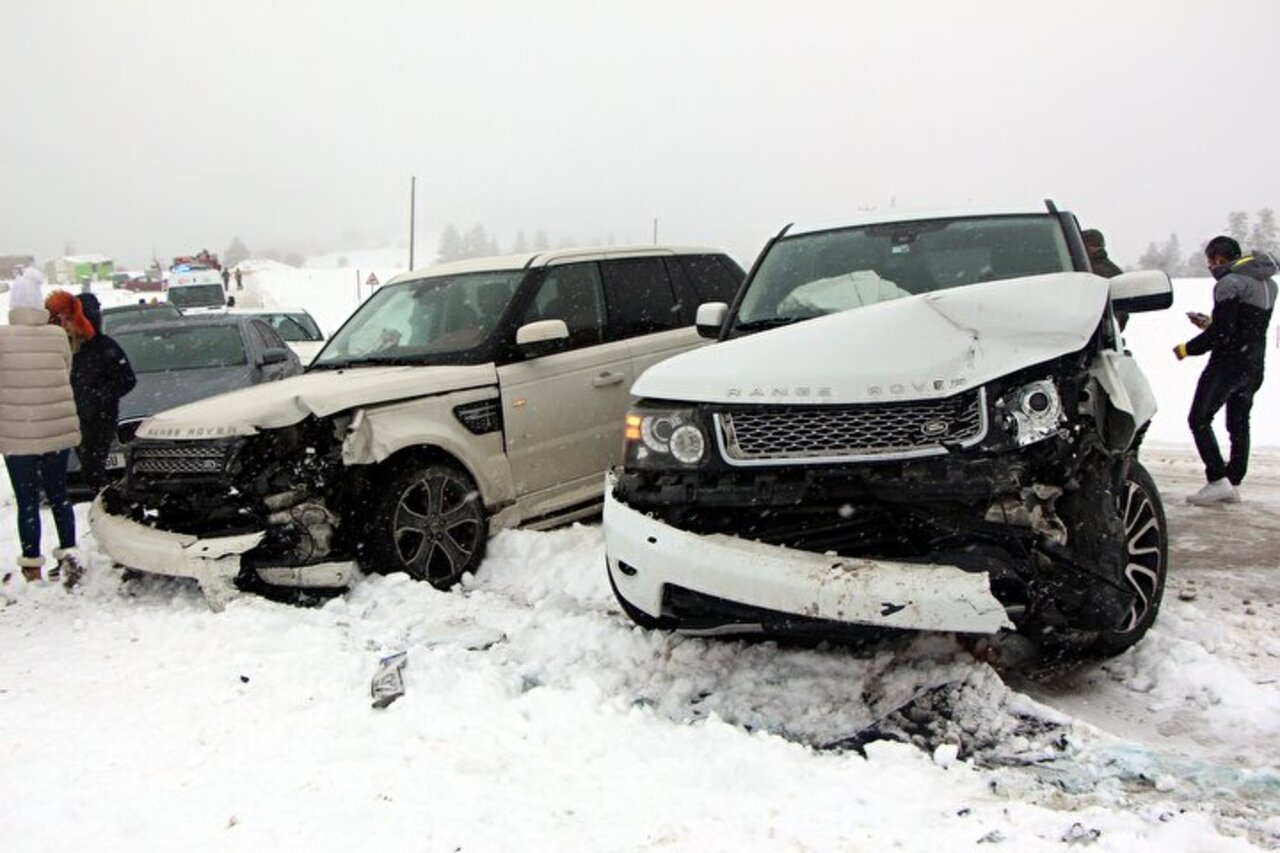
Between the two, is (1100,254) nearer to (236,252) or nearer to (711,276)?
(711,276)

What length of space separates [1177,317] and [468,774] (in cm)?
3154

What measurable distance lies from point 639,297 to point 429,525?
2290mm

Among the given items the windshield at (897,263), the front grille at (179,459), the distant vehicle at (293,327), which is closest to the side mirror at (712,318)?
the windshield at (897,263)

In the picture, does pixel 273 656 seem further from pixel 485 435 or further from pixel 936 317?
pixel 936 317

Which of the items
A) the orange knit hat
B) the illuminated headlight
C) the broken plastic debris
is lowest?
the broken plastic debris

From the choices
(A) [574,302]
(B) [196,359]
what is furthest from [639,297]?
(B) [196,359]

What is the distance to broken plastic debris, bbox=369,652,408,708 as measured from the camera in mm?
3344

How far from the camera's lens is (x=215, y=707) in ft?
11.1

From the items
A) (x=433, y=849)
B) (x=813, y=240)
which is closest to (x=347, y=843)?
(x=433, y=849)

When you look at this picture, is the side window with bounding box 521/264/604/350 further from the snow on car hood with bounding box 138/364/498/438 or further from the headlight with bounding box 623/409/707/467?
the headlight with bounding box 623/409/707/467

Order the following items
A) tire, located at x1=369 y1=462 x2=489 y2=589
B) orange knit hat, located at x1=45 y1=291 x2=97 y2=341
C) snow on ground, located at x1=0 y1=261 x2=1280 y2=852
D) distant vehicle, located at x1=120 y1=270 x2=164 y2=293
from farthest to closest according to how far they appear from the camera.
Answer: distant vehicle, located at x1=120 y1=270 x2=164 y2=293, orange knit hat, located at x1=45 y1=291 x2=97 y2=341, tire, located at x1=369 y1=462 x2=489 y2=589, snow on ground, located at x1=0 y1=261 x2=1280 y2=852

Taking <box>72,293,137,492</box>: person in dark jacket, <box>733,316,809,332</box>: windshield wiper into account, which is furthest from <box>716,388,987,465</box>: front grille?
<box>72,293,137,492</box>: person in dark jacket

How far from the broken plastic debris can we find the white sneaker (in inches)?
221

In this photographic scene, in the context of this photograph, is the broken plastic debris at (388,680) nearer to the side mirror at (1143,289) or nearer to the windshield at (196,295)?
the side mirror at (1143,289)
